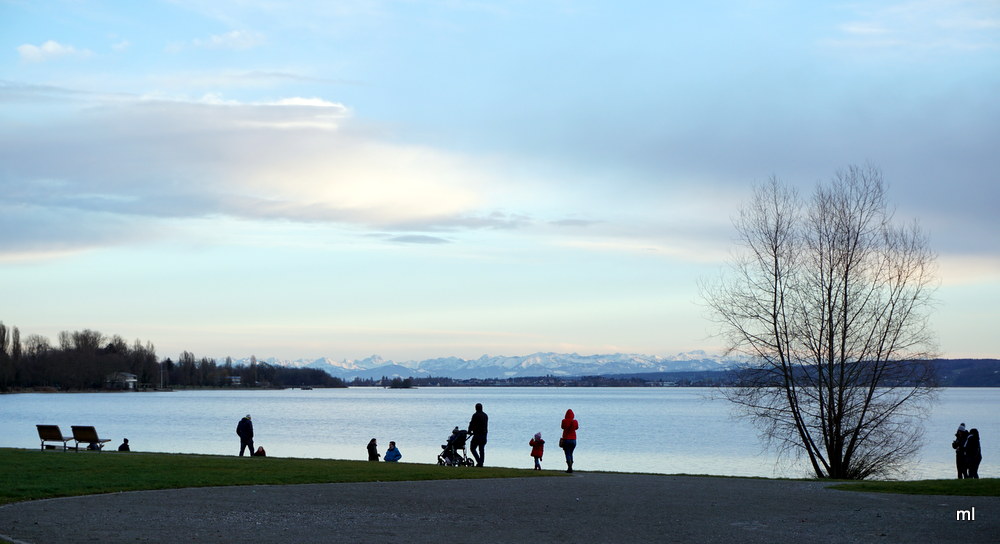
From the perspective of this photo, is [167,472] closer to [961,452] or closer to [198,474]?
[198,474]

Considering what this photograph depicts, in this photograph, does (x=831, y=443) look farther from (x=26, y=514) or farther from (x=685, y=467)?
(x=26, y=514)

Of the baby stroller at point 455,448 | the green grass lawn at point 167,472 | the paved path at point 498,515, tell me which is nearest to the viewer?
the paved path at point 498,515

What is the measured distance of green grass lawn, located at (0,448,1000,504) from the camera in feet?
56.0

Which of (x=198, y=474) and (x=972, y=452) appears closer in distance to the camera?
(x=198, y=474)

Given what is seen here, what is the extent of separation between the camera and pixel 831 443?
3038 centimetres

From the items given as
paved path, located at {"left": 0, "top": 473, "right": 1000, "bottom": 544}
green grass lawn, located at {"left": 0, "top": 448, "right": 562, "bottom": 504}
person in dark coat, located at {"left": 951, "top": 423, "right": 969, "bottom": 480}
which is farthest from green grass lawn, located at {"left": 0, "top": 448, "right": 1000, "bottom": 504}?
person in dark coat, located at {"left": 951, "top": 423, "right": 969, "bottom": 480}

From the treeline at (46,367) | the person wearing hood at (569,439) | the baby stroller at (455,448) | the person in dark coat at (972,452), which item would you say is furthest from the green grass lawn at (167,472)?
the treeline at (46,367)

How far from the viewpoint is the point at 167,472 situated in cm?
1986

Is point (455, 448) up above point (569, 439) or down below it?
below

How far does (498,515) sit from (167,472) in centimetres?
895

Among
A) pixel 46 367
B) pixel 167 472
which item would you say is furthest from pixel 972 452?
pixel 46 367

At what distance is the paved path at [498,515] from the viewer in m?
12.0

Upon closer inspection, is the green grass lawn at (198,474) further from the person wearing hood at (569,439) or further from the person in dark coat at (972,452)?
the person in dark coat at (972,452)

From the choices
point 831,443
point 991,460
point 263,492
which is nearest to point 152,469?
point 263,492
